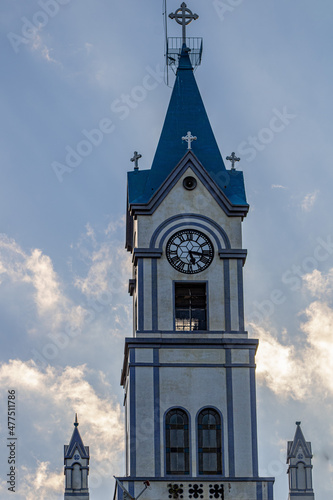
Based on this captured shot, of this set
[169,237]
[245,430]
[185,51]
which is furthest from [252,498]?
[185,51]

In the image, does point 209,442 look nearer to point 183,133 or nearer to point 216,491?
point 216,491

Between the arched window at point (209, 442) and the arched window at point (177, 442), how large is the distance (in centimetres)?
58


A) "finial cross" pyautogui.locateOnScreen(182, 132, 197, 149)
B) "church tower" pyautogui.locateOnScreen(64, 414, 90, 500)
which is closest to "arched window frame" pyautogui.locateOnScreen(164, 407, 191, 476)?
"church tower" pyautogui.locateOnScreen(64, 414, 90, 500)

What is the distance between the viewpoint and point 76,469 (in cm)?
6644

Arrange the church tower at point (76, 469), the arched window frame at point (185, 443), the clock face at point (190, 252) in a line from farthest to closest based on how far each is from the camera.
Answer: the clock face at point (190, 252), the arched window frame at point (185, 443), the church tower at point (76, 469)

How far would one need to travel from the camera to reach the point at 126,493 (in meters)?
65.4

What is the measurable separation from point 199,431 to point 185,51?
730 inches

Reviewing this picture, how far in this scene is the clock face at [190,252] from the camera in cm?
7031

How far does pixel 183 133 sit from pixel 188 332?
9.72 metres

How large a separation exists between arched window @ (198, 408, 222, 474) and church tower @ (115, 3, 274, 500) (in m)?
0.04

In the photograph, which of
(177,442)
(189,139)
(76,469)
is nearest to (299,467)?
(177,442)

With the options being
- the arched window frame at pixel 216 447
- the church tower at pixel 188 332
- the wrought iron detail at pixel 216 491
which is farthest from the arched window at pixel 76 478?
the wrought iron detail at pixel 216 491

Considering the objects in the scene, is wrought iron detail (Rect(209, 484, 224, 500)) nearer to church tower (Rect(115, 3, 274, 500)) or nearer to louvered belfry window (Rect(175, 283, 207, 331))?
church tower (Rect(115, 3, 274, 500))

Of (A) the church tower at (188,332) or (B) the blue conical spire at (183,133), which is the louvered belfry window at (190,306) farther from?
(B) the blue conical spire at (183,133)
